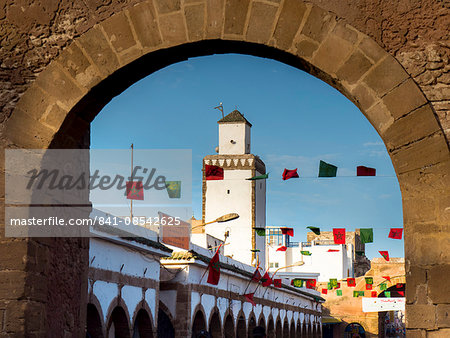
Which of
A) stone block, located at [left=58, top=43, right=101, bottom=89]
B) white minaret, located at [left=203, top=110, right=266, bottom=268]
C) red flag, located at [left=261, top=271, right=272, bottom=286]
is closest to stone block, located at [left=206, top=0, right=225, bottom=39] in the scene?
stone block, located at [left=58, top=43, right=101, bottom=89]

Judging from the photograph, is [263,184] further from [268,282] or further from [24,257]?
[24,257]

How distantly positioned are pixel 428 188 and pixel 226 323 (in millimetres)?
18230

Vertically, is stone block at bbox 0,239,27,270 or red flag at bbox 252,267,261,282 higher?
stone block at bbox 0,239,27,270

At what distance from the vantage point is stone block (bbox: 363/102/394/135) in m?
4.70

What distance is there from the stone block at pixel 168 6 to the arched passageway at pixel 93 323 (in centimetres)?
815

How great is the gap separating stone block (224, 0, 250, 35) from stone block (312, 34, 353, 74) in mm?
572

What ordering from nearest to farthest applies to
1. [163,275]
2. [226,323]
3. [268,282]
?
[163,275] < [226,323] < [268,282]

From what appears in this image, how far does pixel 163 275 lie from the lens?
1777cm

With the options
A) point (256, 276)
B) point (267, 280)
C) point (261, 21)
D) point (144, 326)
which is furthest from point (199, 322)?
point (261, 21)

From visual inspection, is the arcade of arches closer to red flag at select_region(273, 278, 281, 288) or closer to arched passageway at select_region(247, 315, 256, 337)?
arched passageway at select_region(247, 315, 256, 337)

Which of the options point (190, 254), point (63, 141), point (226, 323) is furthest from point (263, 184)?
point (63, 141)

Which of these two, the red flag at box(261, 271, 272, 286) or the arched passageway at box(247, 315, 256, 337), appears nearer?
the arched passageway at box(247, 315, 256, 337)

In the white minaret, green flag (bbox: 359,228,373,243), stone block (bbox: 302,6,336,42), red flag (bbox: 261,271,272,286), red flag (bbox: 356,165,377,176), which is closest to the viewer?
stone block (bbox: 302,6,336,42)

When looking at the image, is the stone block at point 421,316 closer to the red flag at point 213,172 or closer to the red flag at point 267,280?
the red flag at point 213,172
